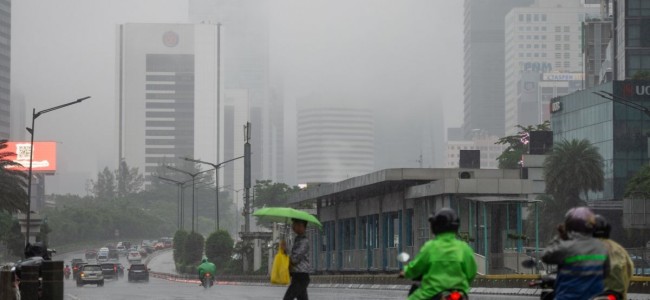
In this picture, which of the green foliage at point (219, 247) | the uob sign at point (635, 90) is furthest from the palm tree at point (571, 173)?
the green foliage at point (219, 247)

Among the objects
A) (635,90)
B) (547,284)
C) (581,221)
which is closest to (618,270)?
(547,284)

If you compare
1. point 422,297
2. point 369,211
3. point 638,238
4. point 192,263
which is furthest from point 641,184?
point 422,297

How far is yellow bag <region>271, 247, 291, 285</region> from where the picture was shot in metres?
19.9

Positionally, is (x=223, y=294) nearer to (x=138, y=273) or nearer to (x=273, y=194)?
(x=138, y=273)

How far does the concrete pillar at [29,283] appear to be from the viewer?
26703 mm

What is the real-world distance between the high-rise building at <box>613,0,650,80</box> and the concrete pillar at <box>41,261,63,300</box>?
10713 cm

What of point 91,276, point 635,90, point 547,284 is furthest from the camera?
point 635,90

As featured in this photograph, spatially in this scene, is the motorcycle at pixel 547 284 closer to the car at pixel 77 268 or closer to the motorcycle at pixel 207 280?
the motorcycle at pixel 207 280

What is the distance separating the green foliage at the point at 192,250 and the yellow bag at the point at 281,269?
116m

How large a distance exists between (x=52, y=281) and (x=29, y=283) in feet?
3.09

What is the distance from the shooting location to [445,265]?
13195 mm

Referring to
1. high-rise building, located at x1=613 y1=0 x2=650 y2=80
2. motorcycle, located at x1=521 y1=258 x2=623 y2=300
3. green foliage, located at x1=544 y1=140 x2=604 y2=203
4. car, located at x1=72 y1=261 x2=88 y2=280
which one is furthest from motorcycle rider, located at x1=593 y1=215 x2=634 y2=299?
high-rise building, located at x1=613 y1=0 x2=650 y2=80

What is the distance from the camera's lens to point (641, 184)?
102688mm

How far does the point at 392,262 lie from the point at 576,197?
54.3 metres
